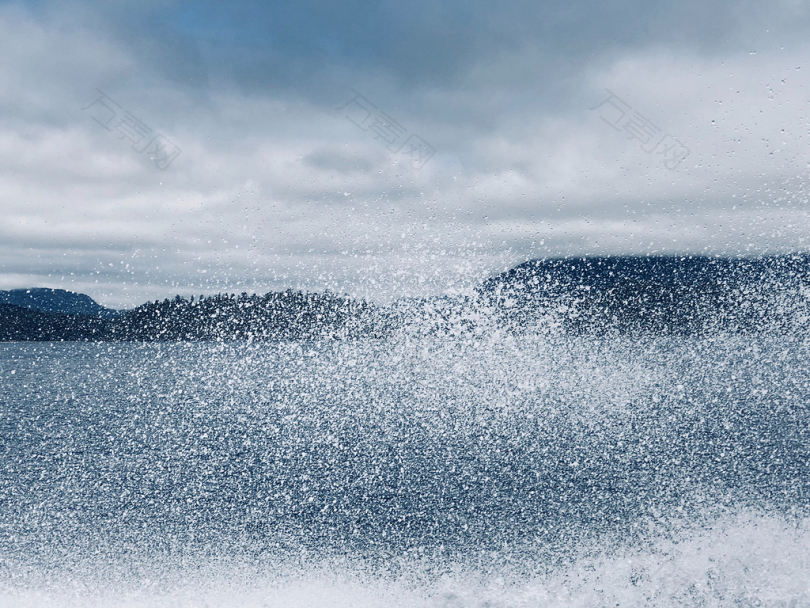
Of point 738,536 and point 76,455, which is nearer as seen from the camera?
point 738,536

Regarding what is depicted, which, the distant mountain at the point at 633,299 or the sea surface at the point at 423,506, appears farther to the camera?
the distant mountain at the point at 633,299

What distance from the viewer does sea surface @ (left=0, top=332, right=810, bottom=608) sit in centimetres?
894

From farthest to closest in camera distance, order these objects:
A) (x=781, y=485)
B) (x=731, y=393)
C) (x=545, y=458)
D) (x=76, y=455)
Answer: (x=731, y=393), (x=76, y=455), (x=545, y=458), (x=781, y=485)

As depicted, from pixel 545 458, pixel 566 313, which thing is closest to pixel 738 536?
pixel 545 458

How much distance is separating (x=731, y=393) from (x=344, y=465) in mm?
26166

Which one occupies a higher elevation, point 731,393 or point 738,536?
point 738,536

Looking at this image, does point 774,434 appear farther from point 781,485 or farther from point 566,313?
point 566,313

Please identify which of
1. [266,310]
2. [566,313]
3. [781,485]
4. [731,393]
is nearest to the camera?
[781,485]

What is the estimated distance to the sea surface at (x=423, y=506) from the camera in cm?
894

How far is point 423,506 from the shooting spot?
44.3ft

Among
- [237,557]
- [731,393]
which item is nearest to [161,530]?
[237,557]

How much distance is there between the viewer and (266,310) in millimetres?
183000

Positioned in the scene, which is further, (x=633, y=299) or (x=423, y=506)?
(x=633, y=299)

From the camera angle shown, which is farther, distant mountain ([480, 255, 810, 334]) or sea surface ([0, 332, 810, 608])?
distant mountain ([480, 255, 810, 334])
